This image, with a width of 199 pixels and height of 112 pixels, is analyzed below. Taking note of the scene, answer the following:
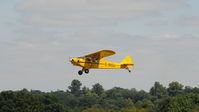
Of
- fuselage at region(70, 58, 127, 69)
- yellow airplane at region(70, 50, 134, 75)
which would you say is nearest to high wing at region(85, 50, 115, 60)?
yellow airplane at region(70, 50, 134, 75)

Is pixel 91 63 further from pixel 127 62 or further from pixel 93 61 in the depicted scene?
pixel 127 62

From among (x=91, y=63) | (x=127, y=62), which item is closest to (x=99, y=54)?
(x=91, y=63)

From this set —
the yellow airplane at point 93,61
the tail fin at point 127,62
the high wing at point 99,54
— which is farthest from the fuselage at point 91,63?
the tail fin at point 127,62

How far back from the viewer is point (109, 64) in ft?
188

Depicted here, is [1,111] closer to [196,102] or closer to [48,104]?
[48,104]

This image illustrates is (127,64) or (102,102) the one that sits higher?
(102,102)

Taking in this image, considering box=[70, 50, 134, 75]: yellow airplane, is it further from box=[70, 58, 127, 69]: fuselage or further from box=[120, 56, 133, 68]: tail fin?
box=[120, 56, 133, 68]: tail fin

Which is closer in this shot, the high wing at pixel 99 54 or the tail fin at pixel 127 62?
the high wing at pixel 99 54

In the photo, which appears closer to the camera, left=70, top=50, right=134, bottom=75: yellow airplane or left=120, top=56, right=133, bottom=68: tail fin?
left=70, top=50, right=134, bottom=75: yellow airplane

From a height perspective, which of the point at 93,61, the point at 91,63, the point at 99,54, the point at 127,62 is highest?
the point at 127,62

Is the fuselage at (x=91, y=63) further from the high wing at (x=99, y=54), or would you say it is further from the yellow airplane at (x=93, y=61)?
the high wing at (x=99, y=54)

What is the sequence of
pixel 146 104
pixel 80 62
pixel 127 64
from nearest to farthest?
pixel 80 62 < pixel 127 64 < pixel 146 104

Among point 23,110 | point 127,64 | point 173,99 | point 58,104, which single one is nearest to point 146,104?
point 173,99

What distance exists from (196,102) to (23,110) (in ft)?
144
